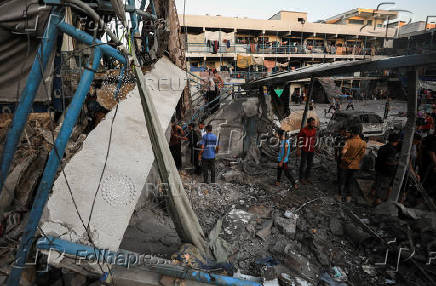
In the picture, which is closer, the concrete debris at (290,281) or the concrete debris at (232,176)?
the concrete debris at (290,281)

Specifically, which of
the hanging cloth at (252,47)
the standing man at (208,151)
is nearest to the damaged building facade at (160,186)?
the standing man at (208,151)

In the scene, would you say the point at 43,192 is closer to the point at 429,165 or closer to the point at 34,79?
the point at 34,79

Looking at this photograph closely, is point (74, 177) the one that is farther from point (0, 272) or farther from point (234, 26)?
point (234, 26)

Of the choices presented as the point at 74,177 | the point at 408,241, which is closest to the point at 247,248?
the point at 408,241

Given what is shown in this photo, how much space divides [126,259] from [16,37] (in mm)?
3108

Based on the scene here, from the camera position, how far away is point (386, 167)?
16.2 feet

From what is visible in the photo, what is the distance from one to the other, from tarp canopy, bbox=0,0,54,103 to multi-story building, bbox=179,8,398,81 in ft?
62.7

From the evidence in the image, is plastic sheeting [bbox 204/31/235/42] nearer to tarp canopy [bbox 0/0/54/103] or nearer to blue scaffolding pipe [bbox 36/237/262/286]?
tarp canopy [bbox 0/0/54/103]

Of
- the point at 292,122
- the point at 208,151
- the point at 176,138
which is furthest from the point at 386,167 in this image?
the point at 292,122

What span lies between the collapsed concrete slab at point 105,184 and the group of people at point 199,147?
156cm

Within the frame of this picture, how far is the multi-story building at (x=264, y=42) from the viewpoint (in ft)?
80.5

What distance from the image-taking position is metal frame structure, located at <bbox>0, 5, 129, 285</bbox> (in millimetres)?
2064

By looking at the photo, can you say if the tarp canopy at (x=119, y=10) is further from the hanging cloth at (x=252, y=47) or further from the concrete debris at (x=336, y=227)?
the hanging cloth at (x=252, y=47)

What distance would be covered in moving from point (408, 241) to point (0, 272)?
18.0 ft
